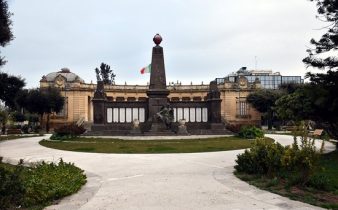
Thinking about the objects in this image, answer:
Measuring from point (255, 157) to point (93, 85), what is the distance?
70.2m

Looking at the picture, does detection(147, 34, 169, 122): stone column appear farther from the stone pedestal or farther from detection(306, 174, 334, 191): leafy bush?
Answer: detection(306, 174, 334, 191): leafy bush

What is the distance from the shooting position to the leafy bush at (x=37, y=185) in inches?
317

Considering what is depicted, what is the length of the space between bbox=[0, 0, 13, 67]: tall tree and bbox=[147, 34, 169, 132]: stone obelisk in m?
19.0

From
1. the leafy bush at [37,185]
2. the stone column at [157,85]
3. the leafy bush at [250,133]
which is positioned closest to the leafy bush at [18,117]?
the stone column at [157,85]

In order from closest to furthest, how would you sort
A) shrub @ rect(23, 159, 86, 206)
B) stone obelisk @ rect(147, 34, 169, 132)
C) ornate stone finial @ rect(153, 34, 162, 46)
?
shrub @ rect(23, 159, 86, 206) < stone obelisk @ rect(147, 34, 169, 132) < ornate stone finial @ rect(153, 34, 162, 46)

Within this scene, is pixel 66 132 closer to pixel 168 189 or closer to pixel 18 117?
pixel 168 189

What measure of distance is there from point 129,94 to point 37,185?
237 feet

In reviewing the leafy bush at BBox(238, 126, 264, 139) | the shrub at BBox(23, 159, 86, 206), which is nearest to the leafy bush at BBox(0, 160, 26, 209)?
the shrub at BBox(23, 159, 86, 206)

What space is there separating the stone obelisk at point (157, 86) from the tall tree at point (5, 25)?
19017 millimetres

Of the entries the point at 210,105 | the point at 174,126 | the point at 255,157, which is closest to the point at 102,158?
the point at 255,157

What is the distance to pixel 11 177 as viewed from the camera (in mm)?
8219

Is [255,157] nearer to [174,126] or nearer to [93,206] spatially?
[93,206]

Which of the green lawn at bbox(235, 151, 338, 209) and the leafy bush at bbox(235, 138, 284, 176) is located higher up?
the leafy bush at bbox(235, 138, 284, 176)

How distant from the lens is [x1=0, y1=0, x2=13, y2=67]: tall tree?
53.2 ft
